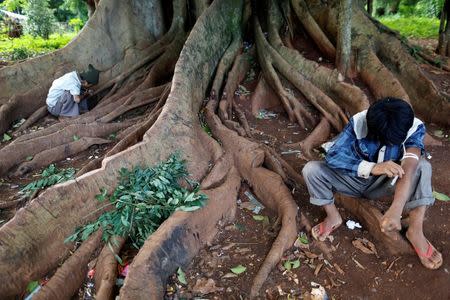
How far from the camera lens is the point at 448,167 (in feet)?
11.6

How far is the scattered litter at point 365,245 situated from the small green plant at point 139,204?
127 cm

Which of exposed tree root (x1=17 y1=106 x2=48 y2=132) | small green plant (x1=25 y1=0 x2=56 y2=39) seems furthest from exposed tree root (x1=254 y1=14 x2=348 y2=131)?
small green plant (x1=25 y1=0 x2=56 y2=39)

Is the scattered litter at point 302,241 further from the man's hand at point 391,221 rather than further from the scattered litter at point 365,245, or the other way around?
the man's hand at point 391,221

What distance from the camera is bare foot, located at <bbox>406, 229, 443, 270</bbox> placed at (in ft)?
8.04

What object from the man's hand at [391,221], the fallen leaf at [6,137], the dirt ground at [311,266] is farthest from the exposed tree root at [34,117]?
the man's hand at [391,221]

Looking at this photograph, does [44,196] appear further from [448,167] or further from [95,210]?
[448,167]

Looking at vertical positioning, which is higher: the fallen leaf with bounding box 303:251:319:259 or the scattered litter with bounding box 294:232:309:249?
the scattered litter with bounding box 294:232:309:249

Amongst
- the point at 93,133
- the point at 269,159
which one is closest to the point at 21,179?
the point at 93,133

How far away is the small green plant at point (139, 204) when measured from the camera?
2830 mm

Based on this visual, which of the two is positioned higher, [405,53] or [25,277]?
[405,53]

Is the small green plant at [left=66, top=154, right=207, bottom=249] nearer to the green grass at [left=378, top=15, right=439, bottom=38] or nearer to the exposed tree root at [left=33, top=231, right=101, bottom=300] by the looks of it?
the exposed tree root at [left=33, top=231, right=101, bottom=300]

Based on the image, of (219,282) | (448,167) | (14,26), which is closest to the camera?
(219,282)

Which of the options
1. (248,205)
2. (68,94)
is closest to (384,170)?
(248,205)

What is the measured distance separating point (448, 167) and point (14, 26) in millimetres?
18769
